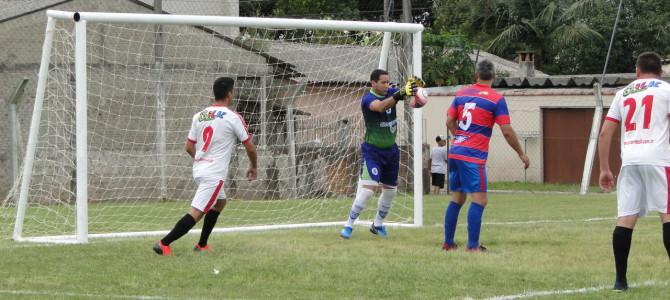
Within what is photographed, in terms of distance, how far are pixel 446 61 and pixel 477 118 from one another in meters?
32.2

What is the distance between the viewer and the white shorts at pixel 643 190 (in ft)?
24.9

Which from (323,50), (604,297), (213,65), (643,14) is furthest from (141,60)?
(643,14)

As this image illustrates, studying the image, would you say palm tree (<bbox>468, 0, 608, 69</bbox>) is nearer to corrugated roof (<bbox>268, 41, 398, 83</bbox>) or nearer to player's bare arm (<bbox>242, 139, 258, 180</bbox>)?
corrugated roof (<bbox>268, 41, 398, 83</bbox>)

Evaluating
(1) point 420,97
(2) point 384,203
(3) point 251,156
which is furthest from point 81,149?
(1) point 420,97

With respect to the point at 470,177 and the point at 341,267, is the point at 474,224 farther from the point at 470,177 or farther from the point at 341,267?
the point at 341,267

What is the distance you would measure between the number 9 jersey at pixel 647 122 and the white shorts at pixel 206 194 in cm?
401

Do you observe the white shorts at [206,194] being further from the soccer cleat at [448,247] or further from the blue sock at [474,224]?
the blue sock at [474,224]

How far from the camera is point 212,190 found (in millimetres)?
9977

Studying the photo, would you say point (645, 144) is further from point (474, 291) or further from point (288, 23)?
point (288, 23)

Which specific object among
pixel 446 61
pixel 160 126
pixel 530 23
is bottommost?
pixel 160 126

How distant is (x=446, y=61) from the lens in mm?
42188

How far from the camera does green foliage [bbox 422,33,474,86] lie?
42.2m

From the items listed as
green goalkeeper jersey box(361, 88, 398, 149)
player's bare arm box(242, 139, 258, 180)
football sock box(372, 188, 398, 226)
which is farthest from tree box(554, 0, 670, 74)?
player's bare arm box(242, 139, 258, 180)

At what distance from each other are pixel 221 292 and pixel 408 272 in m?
1.71
